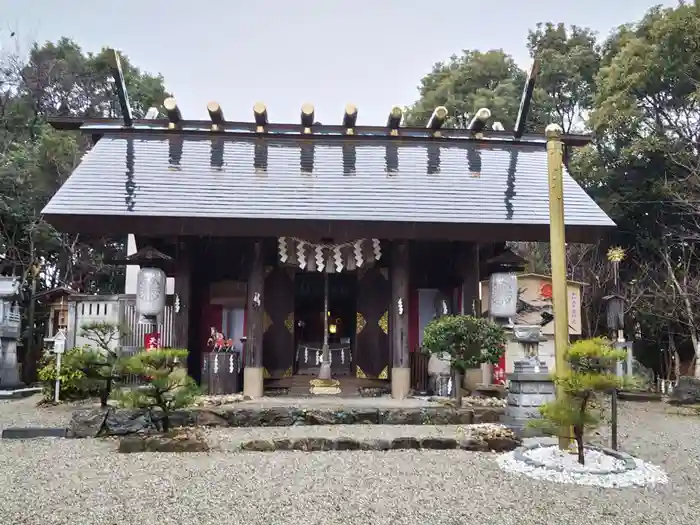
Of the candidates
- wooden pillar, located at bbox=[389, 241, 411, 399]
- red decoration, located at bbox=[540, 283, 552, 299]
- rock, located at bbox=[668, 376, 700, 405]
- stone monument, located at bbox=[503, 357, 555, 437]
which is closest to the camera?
stone monument, located at bbox=[503, 357, 555, 437]

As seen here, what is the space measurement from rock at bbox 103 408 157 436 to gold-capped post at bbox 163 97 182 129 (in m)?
6.07

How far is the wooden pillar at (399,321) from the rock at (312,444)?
3.33 m

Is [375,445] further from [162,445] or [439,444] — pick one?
[162,445]

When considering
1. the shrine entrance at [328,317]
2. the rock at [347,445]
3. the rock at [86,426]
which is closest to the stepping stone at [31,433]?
the rock at [86,426]

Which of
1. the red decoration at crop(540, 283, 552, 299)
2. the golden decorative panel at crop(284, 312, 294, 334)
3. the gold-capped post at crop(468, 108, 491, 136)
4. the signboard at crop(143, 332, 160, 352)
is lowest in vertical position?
the signboard at crop(143, 332, 160, 352)

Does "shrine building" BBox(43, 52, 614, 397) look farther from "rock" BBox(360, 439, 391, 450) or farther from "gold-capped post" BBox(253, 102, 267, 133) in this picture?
"rock" BBox(360, 439, 391, 450)

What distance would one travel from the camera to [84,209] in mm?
9625

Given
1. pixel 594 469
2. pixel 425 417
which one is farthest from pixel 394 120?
pixel 594 469

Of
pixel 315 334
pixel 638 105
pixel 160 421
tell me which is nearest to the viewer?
pixel 160 421

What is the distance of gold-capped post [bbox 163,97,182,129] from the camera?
442 inches

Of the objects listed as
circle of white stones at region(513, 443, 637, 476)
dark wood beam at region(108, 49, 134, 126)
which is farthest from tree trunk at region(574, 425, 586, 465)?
dark wood beam at region(108, 49, 134, 126)

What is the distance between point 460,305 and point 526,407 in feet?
11.3

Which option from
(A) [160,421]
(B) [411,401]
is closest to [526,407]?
(B) [411,401]

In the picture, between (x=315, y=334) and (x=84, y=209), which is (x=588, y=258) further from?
(x=84, y=209)
